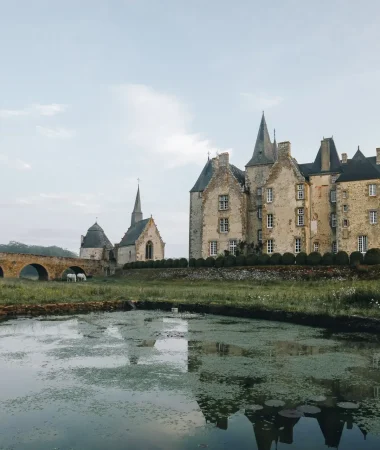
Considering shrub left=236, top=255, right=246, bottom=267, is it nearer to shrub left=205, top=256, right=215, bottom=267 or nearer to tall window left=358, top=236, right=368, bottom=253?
shrub left=205, top=256, right=215, bottom=267

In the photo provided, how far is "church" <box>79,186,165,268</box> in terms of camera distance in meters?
57.1

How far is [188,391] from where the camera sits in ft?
23.9

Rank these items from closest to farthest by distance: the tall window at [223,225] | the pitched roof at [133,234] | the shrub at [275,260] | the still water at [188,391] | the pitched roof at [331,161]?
the still water at [188,391] < the shrub at [275,260] < the pitched roof at [331,161] < the tall window at [223,225] < the pitched roof at [133,234]

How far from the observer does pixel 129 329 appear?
1445 cm

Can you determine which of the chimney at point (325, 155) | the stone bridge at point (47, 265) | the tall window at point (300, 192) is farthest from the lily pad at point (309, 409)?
the stone bridge at point (47, 265)

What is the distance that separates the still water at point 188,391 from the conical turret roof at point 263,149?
111 feet

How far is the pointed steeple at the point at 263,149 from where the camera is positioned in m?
45.4

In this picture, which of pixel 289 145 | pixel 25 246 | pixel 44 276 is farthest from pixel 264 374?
pixel 25 246

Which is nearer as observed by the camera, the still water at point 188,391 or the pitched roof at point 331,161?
the still water at point 188,391

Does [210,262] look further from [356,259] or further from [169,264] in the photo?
[356,259]

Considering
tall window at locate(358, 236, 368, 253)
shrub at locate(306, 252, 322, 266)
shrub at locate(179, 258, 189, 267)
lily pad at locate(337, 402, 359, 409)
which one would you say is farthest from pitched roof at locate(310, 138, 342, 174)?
lily pad at locate(337, 402, 359, 409)

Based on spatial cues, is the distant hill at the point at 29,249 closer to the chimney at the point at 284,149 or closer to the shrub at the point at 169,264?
the shrub at the point at 169,264

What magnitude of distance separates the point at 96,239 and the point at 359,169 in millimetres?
39460

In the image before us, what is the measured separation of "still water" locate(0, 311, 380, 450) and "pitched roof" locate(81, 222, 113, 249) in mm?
52549
